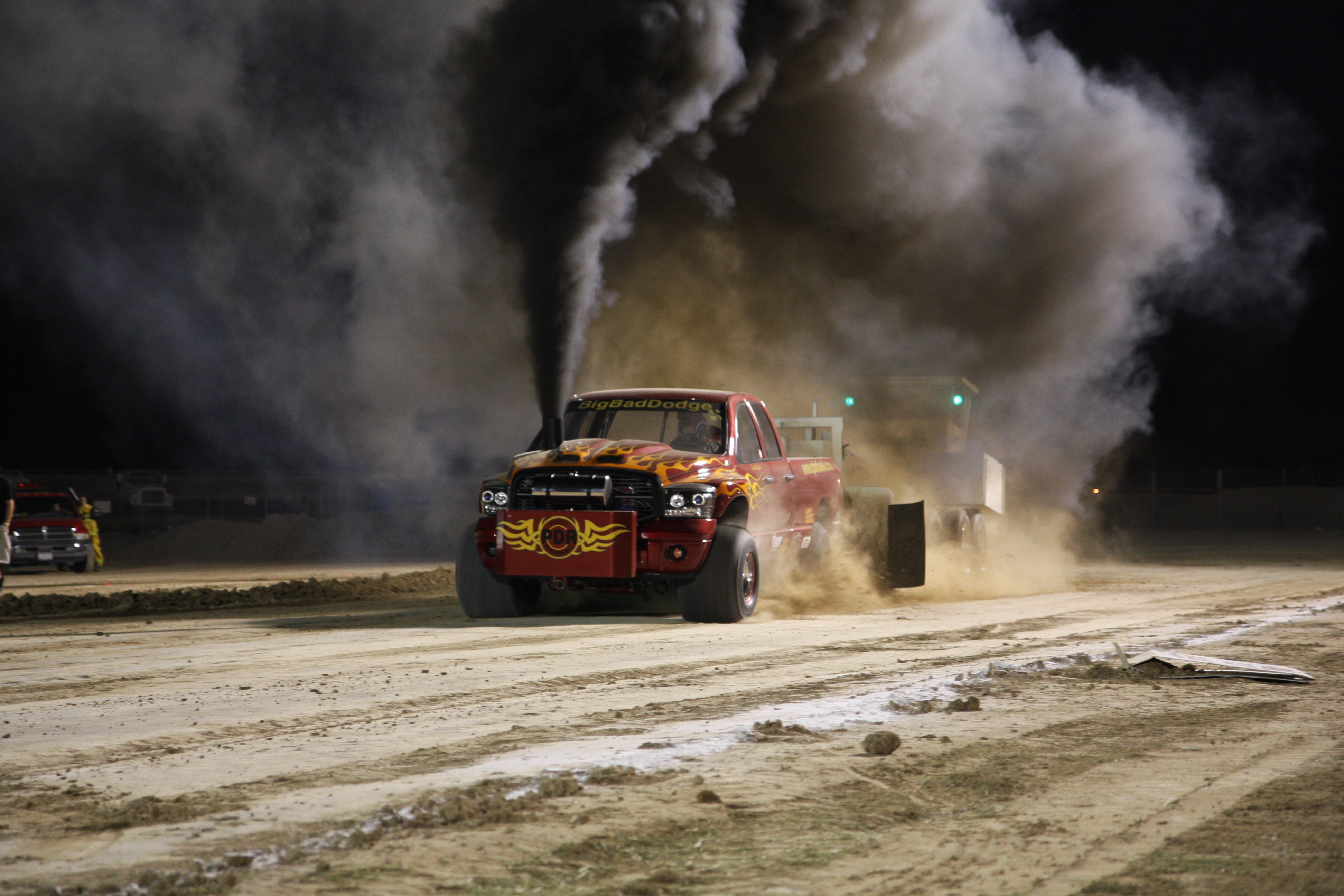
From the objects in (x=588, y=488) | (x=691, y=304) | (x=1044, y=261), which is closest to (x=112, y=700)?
(x=588, y=488)

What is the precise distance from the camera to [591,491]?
11.8 m

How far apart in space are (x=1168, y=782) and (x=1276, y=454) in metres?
70.8

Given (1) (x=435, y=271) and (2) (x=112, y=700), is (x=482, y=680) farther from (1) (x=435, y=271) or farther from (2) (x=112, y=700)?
(1) (x=435, y=271)

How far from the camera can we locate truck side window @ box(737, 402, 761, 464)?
42.8 ft

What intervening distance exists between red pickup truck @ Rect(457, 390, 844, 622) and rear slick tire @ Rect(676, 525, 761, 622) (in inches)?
0.4

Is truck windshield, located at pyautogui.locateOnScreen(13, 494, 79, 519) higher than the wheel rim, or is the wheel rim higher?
truck windshield, located at pyautogui.locateOnScreen(13, 494, 79, 519)

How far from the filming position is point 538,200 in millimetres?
19641

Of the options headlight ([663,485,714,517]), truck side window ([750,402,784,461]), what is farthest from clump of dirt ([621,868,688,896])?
truck side window ([750,402,784,461])

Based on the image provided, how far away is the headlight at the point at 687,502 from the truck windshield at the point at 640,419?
1406 millimetres

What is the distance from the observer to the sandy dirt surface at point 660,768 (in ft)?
13.9

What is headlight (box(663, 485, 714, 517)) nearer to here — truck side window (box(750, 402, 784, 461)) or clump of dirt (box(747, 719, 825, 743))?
truck side window (box(750, 402, 784, 461))

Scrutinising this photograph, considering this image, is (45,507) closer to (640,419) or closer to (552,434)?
(552,434)

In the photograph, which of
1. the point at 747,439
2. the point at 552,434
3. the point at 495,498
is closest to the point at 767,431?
the point at 747,439

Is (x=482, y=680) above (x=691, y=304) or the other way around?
the other way around
